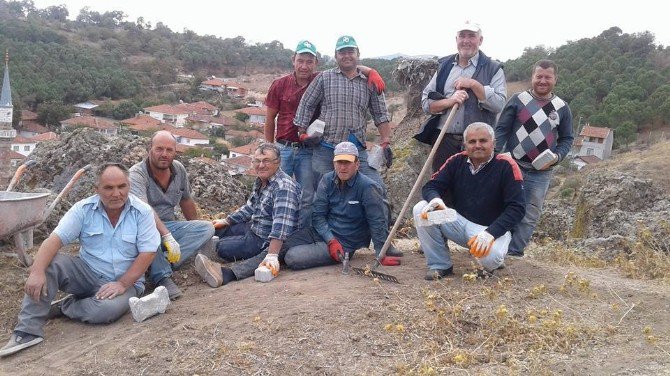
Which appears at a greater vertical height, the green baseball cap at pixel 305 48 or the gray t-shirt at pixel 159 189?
the green baseball cap at pixel 305 48

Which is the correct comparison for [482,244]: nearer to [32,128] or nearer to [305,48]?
[305,48]

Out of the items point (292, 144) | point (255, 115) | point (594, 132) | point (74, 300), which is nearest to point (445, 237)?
point (292, 144)

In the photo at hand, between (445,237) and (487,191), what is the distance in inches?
19.3

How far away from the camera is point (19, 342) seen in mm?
3775

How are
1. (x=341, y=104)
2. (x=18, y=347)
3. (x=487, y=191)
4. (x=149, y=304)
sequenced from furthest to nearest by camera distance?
(x=341, y=104) < (x=487, y=191) < (x=149, y=304) < (x=18, y=347)

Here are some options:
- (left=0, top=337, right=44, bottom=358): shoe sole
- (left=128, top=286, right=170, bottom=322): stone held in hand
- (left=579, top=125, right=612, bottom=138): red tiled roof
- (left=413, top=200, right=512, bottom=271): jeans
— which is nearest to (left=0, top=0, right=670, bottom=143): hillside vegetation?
(left=579, top=125, right=612, bottom=138): red tiled roof

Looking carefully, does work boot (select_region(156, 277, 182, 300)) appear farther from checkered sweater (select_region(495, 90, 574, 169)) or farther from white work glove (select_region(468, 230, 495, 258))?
checkered sweater (select_region(495, 90, 574, 169))

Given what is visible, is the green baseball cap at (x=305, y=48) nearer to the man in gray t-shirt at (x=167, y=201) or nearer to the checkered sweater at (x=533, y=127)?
the man in gray t-shirt at (x=167, y=201)

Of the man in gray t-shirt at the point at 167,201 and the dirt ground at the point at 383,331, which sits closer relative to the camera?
the dirt ground at the point at 383,331

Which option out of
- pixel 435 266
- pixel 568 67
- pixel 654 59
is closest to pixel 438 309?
pixel 435 266

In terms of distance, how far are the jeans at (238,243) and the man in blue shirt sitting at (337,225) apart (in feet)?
0.86

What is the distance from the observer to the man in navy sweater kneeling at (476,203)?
430 cm

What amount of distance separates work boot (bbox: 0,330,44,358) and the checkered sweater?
3.77 metres

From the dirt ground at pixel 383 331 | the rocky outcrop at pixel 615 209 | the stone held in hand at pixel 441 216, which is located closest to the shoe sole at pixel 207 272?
the dirt ground at pixel 383 331
